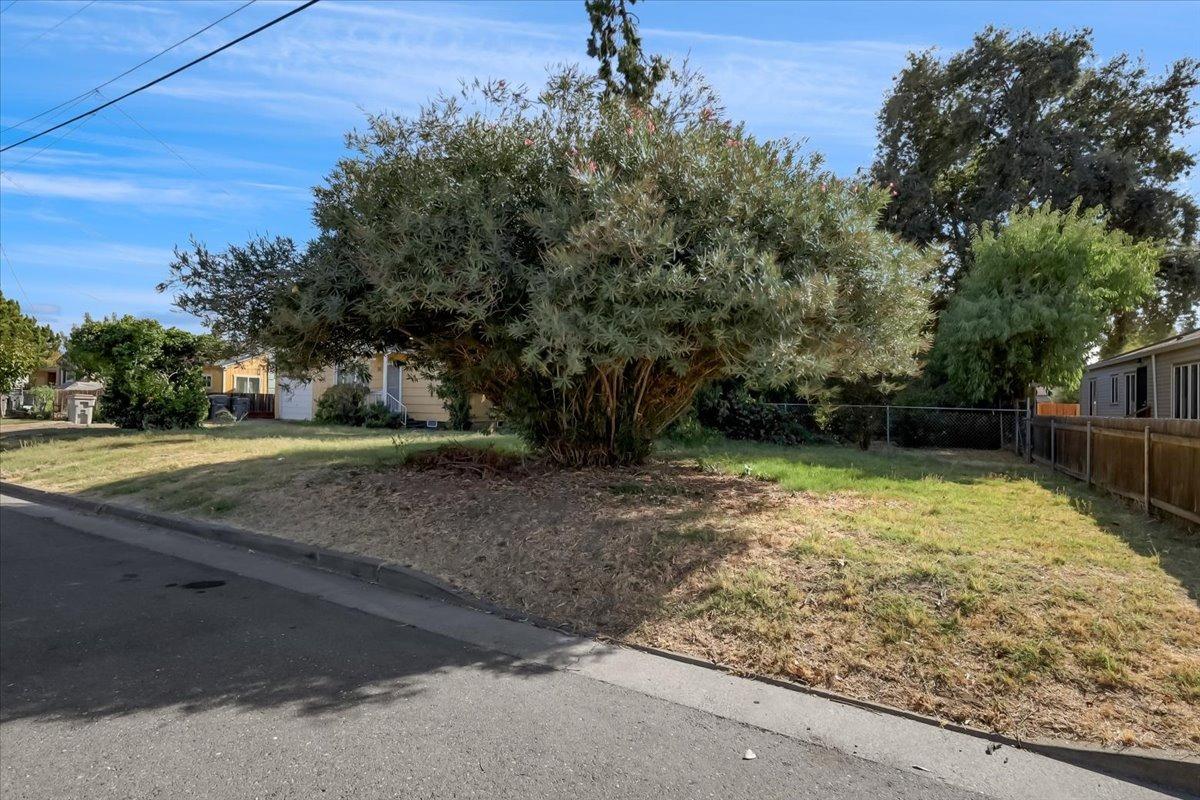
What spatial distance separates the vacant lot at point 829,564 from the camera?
4.38 m

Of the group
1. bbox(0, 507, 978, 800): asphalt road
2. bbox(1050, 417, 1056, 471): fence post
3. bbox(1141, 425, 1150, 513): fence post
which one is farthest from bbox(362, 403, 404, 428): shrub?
bbox(1141, 425, 1150, 513): fence post

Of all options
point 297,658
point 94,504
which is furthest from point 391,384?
point 297,658

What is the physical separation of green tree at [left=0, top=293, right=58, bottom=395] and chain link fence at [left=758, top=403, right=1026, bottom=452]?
82.5ft

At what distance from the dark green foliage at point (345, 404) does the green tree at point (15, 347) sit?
39.8 feet

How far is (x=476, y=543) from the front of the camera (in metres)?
7.18

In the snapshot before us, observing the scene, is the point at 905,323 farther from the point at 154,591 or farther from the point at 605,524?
the point at 154,591

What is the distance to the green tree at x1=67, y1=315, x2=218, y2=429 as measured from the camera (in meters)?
17.4

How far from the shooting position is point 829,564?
A: 19.3ft

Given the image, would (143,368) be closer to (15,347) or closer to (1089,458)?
(15,347)

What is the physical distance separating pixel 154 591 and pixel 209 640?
1.64 meters

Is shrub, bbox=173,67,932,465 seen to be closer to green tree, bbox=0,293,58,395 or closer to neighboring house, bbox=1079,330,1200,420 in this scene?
neighboring house, bbox=1079,330,1200,420

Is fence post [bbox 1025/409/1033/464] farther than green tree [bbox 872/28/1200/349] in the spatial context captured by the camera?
No

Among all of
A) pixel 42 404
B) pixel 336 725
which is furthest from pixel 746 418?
pixel 42 404

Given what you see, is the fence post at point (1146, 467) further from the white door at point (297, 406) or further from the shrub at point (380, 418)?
the white door at point (297, 406)
